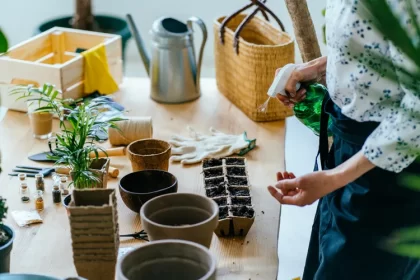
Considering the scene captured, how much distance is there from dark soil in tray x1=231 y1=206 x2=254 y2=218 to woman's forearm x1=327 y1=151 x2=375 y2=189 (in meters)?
0.40

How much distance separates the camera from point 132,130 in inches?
76.9

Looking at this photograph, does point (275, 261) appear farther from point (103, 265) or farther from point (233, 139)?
point (233, 139)

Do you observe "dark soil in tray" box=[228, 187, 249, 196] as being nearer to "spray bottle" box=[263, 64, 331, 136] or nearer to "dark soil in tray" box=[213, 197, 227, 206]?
"dark soil in tray" box=[213, 197, 227, 206]

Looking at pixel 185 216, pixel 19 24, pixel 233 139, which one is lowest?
pixel 19 24

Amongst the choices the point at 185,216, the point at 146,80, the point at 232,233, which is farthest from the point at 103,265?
the point at 146,80

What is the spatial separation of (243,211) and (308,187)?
1.27 feet

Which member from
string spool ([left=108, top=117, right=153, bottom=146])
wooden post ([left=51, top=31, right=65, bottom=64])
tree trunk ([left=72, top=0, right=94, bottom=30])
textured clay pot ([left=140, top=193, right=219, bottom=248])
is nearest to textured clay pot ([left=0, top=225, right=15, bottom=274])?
textured clay pot ([left=140, top=193, right=219, bottom=248])

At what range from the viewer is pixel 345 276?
1342 millimetres

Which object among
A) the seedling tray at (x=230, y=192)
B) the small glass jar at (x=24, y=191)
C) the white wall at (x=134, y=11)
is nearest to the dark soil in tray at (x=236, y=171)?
the seedling tray at (x=230, y=192)

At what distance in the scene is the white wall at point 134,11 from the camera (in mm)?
3799

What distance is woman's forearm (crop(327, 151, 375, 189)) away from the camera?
3.66ft

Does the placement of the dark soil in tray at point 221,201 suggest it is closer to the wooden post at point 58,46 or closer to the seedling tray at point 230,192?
the seedling tray at point 230,192

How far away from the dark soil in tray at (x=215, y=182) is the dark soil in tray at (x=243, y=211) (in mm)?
128

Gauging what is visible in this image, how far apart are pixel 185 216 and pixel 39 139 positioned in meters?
0.89
